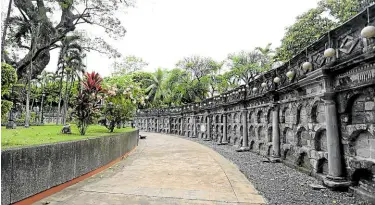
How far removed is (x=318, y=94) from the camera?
18.9 ft

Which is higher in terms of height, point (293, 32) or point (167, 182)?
point (293, 32)

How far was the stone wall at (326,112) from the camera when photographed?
427cm

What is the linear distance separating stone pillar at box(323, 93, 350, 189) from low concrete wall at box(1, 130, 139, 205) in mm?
5221

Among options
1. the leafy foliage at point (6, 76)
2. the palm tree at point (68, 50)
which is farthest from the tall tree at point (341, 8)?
the palm tree at point (68, 50)

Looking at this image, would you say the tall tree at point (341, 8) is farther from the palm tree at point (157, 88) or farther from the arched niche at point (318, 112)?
the palm tree at point (157, 88)

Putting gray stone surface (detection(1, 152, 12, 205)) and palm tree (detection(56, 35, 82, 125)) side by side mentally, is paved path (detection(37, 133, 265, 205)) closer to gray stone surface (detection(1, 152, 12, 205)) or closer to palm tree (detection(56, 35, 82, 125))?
gray stone surface (detection(1, 152, 12, 205))

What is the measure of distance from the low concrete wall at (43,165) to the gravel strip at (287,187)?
3.90 meters

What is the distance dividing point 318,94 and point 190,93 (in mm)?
23882

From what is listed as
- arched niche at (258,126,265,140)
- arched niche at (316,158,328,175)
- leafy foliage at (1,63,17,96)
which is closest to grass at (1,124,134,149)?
leafy foliage at (1,63,17,96)

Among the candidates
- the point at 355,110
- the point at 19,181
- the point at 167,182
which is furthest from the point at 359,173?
the point at 19,181

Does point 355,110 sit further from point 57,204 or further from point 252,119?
point 252,119

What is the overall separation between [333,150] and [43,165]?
544 centimetres

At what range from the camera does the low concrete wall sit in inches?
131

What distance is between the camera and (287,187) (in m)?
5.21
